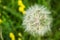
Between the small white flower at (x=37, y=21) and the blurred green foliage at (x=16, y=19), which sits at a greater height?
the blurred green foliage at (x=16, y=19)

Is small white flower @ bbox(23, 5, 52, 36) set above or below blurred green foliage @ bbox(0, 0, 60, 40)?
below

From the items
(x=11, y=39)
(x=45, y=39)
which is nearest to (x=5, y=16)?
(x=11, y=39)

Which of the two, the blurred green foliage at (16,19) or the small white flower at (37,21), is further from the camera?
the blurred green foliage at (16,19)

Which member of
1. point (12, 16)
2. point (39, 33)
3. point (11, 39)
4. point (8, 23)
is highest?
point (12, 16)

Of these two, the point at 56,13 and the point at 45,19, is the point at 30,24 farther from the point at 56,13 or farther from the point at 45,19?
the point at 56,13

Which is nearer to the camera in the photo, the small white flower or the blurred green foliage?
the small white flower

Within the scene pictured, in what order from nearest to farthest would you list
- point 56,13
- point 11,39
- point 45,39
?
point 11,39 → point 45,39 → point 56,13

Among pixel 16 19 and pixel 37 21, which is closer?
pixel 37 21

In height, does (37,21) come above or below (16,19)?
below
